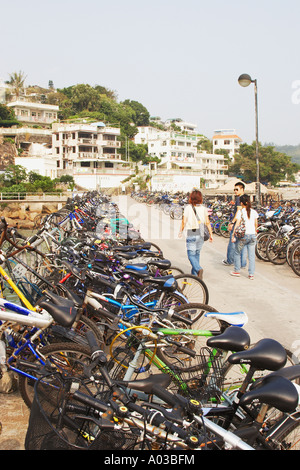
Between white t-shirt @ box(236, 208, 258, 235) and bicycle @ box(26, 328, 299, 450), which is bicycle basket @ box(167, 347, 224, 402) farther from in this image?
white t-shirt @ box(236, 208, 258, 235)

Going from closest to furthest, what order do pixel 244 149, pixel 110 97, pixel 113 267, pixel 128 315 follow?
pixel 128 315 < pixel 113 267 < pixel 244 149 < pixel 110 97

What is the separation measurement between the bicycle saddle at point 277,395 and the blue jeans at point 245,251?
510 centimetres

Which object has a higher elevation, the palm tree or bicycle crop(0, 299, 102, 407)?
the palm tree

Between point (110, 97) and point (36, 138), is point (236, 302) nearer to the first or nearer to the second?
point (36, 138)

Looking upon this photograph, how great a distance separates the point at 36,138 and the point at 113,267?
171 ft

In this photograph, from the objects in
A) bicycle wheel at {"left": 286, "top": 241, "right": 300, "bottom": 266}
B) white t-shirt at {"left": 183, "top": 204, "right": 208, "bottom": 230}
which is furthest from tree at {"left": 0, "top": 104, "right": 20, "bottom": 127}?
white t-shirt at {"left": 183, "top": 204, "right": 208, "bottom": 230}

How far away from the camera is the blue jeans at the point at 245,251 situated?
683cm

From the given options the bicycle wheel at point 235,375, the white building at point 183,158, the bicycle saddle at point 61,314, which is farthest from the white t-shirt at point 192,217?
the white building at point 183,158

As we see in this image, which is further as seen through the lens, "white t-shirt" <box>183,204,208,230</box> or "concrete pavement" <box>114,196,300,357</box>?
"white t-shirt" <box>183,204,208,230</box>

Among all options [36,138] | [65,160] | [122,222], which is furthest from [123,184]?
[122,222]

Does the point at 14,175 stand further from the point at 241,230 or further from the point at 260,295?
the point at 260,295

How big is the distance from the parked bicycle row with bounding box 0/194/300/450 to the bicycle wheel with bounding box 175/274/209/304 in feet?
2.14

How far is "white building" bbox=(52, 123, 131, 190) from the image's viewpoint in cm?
5003
